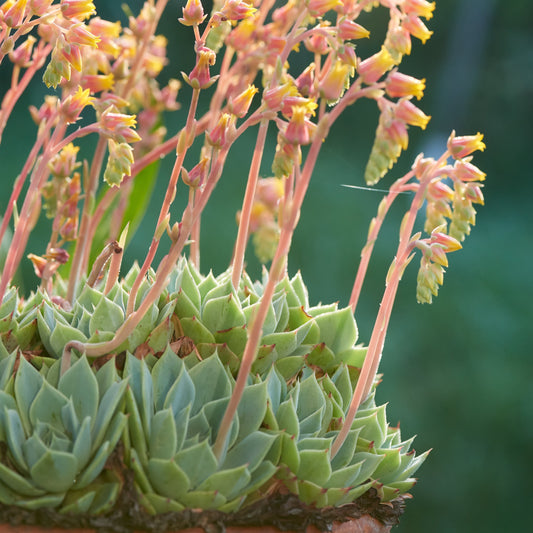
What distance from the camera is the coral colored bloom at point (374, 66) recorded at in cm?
44

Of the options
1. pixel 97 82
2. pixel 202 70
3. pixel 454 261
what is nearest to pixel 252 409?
pixel 202 70

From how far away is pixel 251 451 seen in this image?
45cm

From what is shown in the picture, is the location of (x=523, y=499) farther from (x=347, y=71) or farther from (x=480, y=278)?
(x=347, y=71)

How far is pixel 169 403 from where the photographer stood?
1.48 feet

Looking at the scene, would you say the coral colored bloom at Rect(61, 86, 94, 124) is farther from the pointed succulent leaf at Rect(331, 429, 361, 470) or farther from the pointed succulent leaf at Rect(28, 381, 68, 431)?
the pointed succulent leaf at Rect(331, 429, 361, 470)

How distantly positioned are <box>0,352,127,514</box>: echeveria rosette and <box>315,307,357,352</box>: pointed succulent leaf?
18cm

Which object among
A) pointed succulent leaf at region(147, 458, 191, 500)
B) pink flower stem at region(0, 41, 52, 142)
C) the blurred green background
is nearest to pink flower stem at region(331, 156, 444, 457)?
pointed succulent leaf at region(147, 458, 191, 500)

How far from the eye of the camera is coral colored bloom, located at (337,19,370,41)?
1.42 ft

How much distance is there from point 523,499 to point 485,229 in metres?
0.97

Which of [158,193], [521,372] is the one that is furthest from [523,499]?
[158,193]

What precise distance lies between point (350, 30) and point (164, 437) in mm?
278

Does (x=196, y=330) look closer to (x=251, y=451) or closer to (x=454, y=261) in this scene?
(x=251, y=451)

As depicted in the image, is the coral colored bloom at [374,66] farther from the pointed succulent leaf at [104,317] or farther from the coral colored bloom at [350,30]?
the pointed succulent leaf at [104,317]

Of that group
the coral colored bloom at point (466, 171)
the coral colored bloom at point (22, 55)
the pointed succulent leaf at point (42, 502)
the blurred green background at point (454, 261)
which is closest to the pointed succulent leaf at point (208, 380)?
the pointed succulent leaf at point (42, 502)
